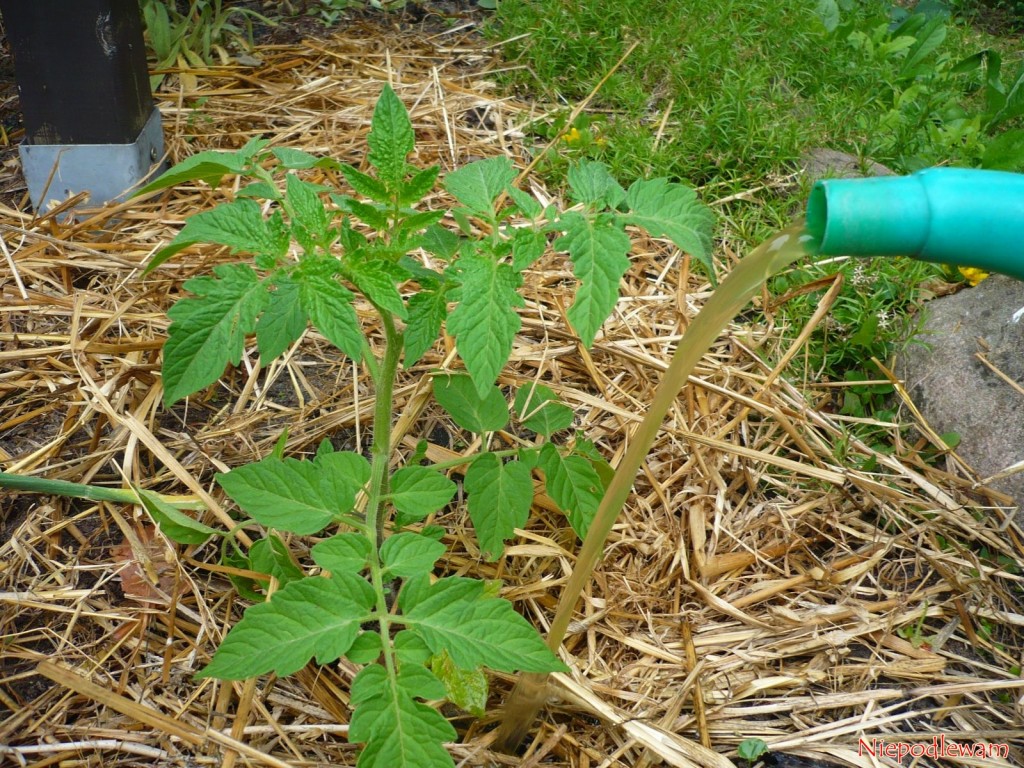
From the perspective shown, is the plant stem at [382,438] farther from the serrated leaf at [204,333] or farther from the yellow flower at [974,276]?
the yellow flower at [974,276]

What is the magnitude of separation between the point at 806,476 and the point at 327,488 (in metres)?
0.98

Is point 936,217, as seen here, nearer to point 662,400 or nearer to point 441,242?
point 662,400

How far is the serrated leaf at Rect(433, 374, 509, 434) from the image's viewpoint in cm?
137

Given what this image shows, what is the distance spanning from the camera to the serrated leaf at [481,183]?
122 centimetres

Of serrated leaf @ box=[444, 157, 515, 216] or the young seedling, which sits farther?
serrated leaf @ box=[444, 157, 515, 216]

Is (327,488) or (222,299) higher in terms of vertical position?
(222,299)

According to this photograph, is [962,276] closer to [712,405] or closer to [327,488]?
[712,405]

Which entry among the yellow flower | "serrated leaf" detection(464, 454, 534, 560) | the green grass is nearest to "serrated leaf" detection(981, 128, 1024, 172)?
the green grass

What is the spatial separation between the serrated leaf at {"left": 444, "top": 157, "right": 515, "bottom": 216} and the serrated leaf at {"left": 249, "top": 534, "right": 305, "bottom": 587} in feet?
1.91

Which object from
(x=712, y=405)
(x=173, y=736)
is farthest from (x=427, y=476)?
(x=712, y=405)

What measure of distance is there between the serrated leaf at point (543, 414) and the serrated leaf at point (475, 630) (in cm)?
42

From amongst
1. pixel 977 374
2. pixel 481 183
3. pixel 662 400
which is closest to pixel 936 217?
pixel 662 400

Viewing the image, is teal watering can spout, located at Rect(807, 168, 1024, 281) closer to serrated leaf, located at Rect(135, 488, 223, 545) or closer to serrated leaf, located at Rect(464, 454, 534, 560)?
serrated leaf, located at Rect(464, 454, 534, 560)

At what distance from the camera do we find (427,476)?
4.00ft
